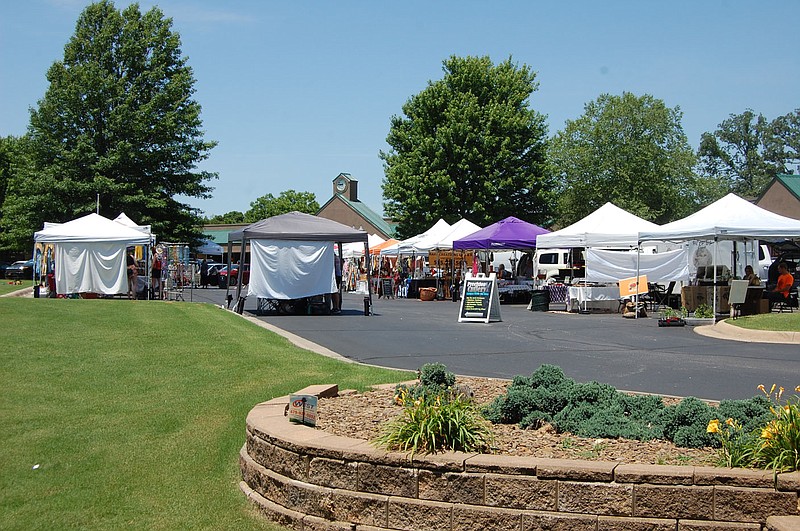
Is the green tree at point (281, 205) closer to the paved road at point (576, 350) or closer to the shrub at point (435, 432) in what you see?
the paved road at point (576, 350)

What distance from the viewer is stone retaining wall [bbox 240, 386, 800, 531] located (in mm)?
4566

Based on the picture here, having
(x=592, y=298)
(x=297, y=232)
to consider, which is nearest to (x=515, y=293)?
(x=592, y=298)

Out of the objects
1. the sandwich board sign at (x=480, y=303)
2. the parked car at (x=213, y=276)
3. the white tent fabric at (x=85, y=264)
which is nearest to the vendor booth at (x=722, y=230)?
the sandwich board sign at (x=480, y=303)

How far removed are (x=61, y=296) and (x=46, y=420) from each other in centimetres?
2288

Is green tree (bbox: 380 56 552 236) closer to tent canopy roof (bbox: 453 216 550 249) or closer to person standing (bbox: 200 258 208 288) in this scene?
person standing (bbox: 200 258 208 288)

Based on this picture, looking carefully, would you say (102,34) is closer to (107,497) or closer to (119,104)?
(119,104)

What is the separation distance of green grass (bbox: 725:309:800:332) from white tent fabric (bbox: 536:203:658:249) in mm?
6840

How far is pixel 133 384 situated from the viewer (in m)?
9.59

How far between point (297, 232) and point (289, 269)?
1.16 m

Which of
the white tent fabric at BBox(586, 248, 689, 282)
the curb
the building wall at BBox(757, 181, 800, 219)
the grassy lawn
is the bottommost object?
→ the grassy lawn

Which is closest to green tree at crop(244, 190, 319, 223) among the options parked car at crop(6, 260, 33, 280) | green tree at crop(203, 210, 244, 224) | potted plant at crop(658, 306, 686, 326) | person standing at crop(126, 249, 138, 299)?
green tree at crop(203, 210, 244, 224)

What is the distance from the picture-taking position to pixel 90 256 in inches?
1139

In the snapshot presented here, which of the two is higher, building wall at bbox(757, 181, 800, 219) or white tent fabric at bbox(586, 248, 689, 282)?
building wall at bbox(757, 181, 800, 219)

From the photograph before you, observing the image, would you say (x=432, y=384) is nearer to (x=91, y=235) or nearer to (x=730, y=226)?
(x=730, y=226)
